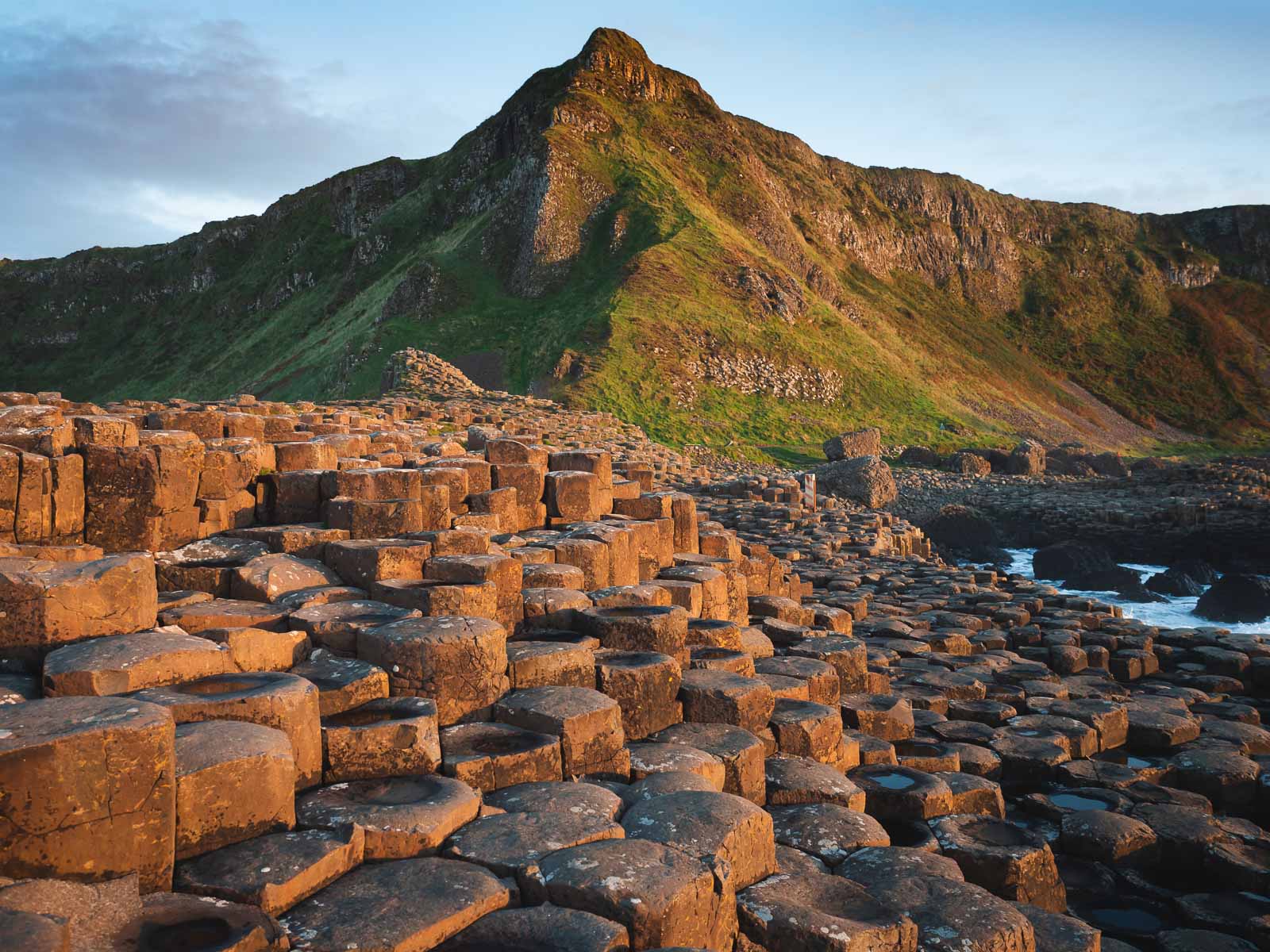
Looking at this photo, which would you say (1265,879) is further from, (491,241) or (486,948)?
(491,241)

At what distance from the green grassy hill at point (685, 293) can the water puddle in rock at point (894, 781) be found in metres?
37.1

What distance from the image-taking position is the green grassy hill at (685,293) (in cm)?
5428

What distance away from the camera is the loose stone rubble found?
3922mm

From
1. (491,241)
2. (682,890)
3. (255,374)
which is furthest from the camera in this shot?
(255,374)

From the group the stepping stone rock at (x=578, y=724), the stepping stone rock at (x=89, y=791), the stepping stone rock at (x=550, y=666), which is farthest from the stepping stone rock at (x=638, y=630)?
the stepping stone rock at (x=89, y=791)

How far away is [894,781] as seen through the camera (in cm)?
755

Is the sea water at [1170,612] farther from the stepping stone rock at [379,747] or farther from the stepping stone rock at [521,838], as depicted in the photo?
the stepping stone rock at [379,747]

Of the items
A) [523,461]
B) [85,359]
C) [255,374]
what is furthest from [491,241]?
[85,359]

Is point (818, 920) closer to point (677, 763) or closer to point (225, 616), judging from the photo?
point (677, 763)

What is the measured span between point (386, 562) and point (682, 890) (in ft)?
14.2

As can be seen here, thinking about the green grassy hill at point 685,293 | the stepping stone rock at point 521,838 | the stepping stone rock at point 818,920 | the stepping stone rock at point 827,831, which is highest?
the green grassy hill at point 685,293

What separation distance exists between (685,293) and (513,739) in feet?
174

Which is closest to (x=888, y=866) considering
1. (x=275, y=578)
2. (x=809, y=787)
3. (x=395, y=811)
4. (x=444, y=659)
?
(x=809, y=787)

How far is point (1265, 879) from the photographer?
22.3 ft
